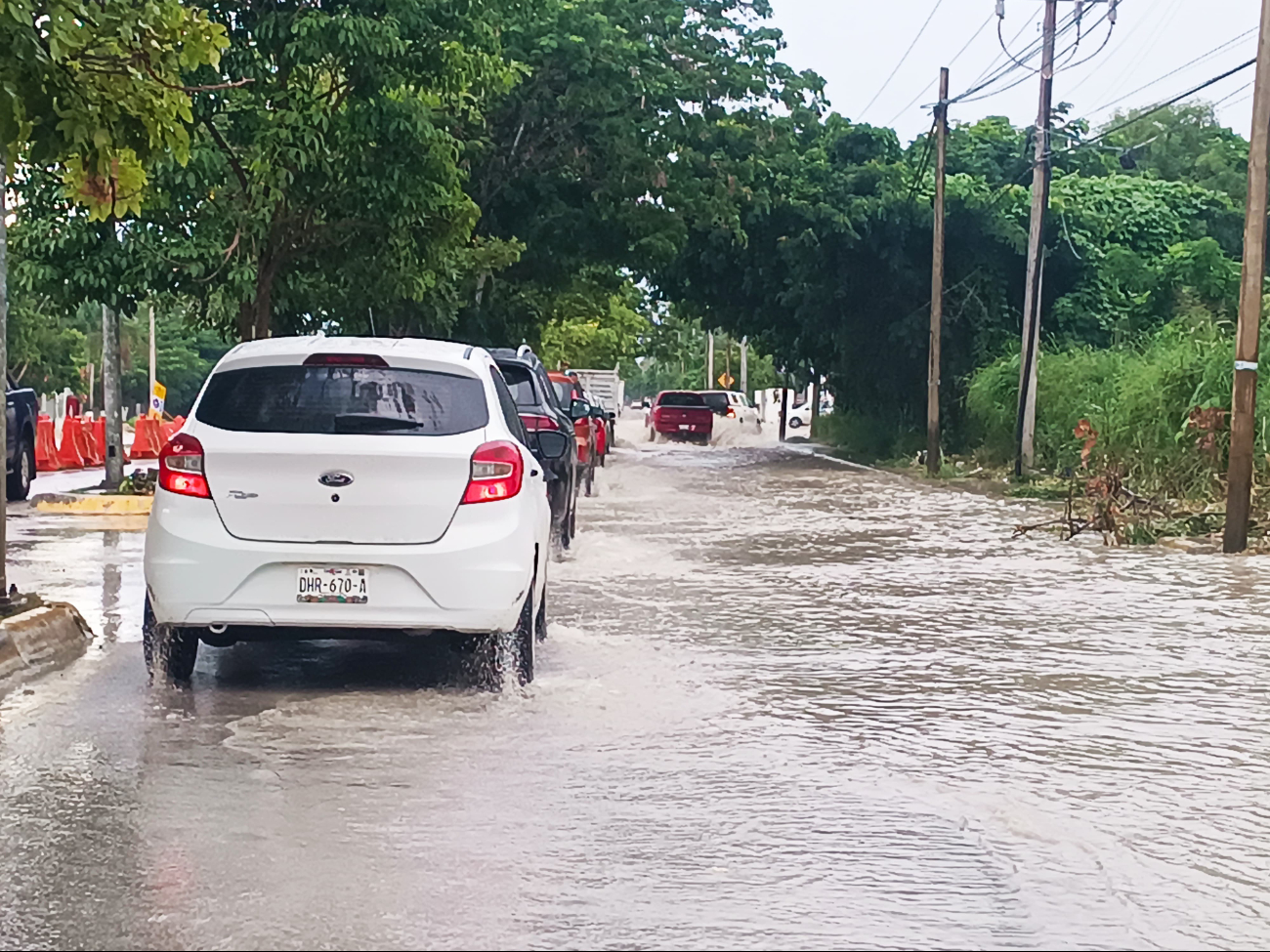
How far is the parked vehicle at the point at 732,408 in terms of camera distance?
193 feet

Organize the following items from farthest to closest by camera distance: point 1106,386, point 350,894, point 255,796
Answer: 1. point 1106,386
2. point 255,796
3. point 350,894

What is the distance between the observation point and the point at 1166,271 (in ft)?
127

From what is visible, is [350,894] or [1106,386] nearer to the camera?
[350,894]

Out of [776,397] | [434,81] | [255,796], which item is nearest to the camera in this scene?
[255,796]

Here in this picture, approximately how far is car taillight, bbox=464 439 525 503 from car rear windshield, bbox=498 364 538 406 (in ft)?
21.3

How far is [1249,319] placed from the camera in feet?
56.3

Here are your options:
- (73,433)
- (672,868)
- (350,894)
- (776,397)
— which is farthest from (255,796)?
(776,397)

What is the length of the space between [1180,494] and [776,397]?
7579cm

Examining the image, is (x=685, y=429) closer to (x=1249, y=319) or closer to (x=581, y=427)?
(x=581, y=427)

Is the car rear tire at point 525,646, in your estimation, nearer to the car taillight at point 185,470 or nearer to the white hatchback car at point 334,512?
the white hatchback car at point 334,512

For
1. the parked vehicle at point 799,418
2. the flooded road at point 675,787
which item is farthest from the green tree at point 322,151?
the parked vehicle at point 799,418

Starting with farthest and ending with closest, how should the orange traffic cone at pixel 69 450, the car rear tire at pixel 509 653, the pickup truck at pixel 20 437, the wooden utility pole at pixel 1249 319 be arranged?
the orange traffic cone at pixel 69 450 < the pickup truck at pixel 20 437 < the wooden utility pole at pixel 1249 319 < the car rear tire at pixel 509 653

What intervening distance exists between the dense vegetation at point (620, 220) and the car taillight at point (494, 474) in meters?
2.28

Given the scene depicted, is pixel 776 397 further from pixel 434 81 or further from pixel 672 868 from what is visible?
pixel 672 868
